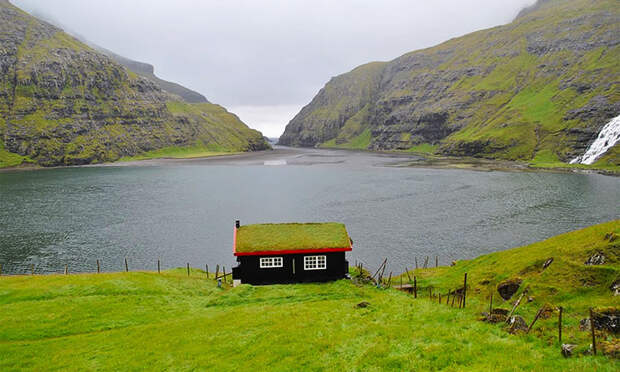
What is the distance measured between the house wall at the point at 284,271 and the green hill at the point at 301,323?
6.01 feet

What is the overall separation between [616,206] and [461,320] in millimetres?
94926

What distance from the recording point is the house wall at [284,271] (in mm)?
42156

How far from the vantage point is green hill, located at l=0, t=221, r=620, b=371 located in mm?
18359

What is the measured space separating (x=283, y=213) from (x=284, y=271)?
2146 inches

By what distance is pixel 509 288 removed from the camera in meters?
31.2

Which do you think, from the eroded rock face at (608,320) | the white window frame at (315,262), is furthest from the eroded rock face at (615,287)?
the white window frame at (315,262)

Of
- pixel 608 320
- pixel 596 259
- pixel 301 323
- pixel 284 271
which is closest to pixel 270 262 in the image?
pixel 284 271

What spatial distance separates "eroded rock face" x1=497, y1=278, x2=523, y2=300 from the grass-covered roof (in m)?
16.2

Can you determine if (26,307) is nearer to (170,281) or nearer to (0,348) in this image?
(0,348)

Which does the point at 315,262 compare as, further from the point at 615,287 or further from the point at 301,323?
the point at 615,287

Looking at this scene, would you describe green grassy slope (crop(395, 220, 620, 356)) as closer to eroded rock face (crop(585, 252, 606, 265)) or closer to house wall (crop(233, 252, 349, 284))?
eroded rock face (crop(585, 252, 606, 265))

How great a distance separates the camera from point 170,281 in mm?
41531

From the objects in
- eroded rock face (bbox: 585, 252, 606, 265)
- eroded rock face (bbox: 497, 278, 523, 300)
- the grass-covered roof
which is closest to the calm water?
the grass-covered roof

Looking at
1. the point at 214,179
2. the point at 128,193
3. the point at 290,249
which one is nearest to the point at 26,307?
the point at 290,249
